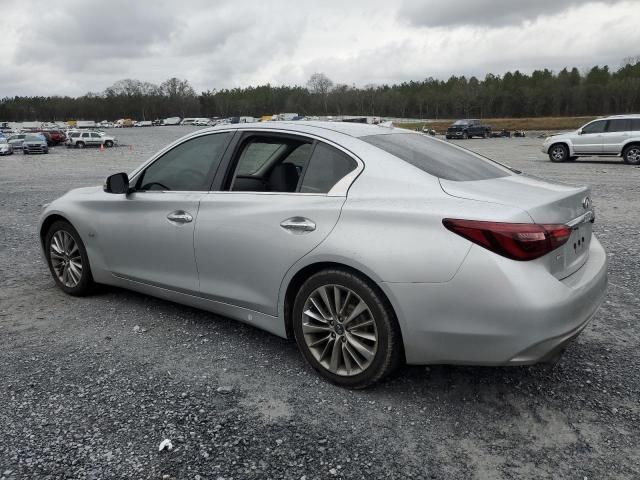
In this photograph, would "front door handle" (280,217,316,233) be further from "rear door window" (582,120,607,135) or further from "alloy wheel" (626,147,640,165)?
"rear door window" (582,120,607,135)

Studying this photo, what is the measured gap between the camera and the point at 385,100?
486 ft

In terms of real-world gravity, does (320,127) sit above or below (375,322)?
above

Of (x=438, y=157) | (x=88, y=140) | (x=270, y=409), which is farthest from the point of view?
(x=88, y=140)

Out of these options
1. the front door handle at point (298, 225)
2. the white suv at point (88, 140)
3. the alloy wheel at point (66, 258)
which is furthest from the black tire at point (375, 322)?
the white suv at point (88, 140)

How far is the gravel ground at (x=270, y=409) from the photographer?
8.65 feet

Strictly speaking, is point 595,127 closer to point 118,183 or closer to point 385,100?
point 118,183

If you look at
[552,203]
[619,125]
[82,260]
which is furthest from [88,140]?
[552,203]

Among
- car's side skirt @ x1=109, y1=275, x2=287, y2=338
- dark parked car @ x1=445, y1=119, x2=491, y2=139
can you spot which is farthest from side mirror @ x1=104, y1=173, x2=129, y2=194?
dark parked car @ x1=445, y1=119, x2=491, y2=139

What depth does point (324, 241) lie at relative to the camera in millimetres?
3182

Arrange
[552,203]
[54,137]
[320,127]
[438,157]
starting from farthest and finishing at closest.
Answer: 1. [54,137]
2. [320,127]
3. [438,157]
4. [552,203]

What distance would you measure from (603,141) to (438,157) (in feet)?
62.0

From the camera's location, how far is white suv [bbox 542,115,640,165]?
18953 millimetres

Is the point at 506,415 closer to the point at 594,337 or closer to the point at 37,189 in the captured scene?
the point at 594,337

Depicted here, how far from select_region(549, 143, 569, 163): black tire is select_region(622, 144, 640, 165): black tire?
2134 millimetres
